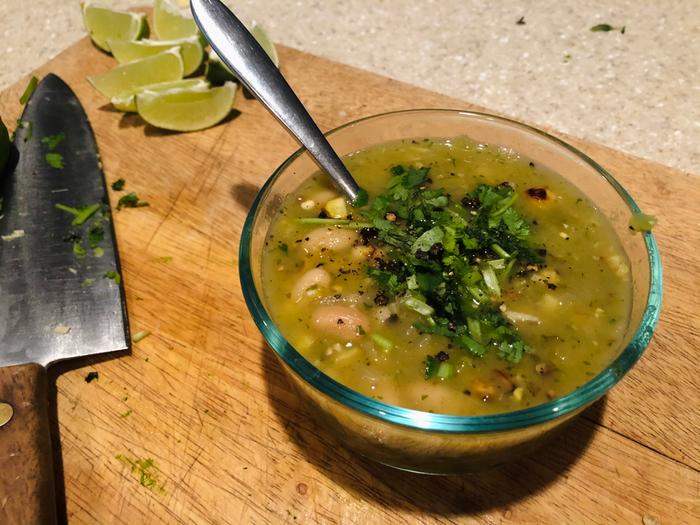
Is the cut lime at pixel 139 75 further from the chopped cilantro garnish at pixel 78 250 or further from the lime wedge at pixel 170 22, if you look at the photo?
the chopped cilantro garnish at pixel 78 250

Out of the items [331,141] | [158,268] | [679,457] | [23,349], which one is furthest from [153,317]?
[679,457]

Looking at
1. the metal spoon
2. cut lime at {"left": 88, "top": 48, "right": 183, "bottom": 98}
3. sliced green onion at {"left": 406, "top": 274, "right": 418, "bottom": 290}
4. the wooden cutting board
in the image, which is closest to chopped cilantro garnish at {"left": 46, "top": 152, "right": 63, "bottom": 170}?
the wooden cutting board

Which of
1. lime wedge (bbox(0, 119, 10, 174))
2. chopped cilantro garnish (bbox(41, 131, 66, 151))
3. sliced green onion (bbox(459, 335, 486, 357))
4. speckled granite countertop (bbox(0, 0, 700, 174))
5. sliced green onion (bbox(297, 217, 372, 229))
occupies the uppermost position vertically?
lime wedge (bbox(0, 119, 10, 174))

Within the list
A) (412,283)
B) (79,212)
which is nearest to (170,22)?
(79,212)

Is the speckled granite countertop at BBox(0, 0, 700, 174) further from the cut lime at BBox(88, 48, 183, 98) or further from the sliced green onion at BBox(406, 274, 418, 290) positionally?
the sliced green onion at BBox(406, 274, 418, 290)

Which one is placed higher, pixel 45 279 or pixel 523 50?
pixel 45 279

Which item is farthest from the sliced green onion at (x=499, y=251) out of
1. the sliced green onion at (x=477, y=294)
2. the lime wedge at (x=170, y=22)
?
the lime wedge at (x=170, y=22)

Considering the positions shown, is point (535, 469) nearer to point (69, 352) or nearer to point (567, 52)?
point (69, 352)

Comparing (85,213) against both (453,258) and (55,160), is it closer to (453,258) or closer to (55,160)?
(55,160)
